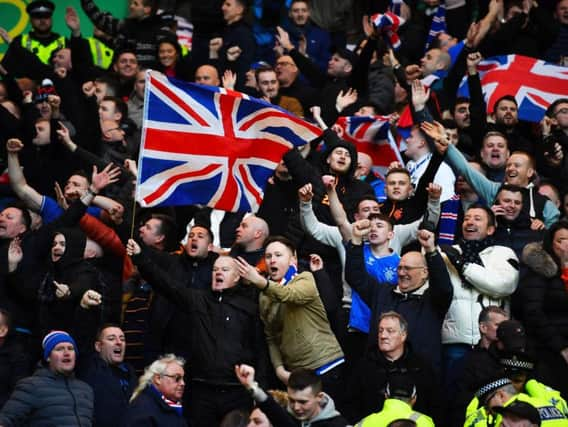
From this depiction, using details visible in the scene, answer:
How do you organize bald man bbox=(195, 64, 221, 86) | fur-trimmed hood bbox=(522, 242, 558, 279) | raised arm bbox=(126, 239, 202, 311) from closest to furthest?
fur-trimmed hood bbox=(522, 242, 558, 279) < raised arm bbox=(126, 239, 202, 311) < bald man bbox=(195, 64, 221, 86)

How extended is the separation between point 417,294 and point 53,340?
113 inches

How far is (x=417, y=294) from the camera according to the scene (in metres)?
12.1

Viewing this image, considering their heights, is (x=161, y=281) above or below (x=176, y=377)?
above

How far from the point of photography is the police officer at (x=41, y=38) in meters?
17.7

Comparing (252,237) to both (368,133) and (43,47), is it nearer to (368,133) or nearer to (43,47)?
(368,133)

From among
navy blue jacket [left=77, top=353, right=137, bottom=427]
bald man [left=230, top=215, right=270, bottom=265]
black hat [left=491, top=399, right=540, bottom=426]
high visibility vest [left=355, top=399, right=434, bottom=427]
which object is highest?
bald man [left=230, top=215, right=270, bottom=265]

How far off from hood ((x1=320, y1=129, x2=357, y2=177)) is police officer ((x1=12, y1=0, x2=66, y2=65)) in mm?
4644

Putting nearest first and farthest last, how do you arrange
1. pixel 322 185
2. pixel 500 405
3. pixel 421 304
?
pixel 500 405 < pixel 421 304 < pixel 322 185

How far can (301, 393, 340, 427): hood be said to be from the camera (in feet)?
36.4

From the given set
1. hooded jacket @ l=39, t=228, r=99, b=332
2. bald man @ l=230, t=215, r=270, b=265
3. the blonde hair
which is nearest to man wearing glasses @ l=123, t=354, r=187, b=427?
the blonde hair

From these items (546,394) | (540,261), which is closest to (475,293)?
(540,261)

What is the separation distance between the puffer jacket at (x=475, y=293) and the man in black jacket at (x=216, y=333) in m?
1.58

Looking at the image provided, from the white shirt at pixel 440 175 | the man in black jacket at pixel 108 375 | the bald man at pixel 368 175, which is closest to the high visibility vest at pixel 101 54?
the bald man at pixel 368 175

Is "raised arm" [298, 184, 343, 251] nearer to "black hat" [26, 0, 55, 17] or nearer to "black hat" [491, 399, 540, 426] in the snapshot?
"black hat" [491, 399, 540, 426]
